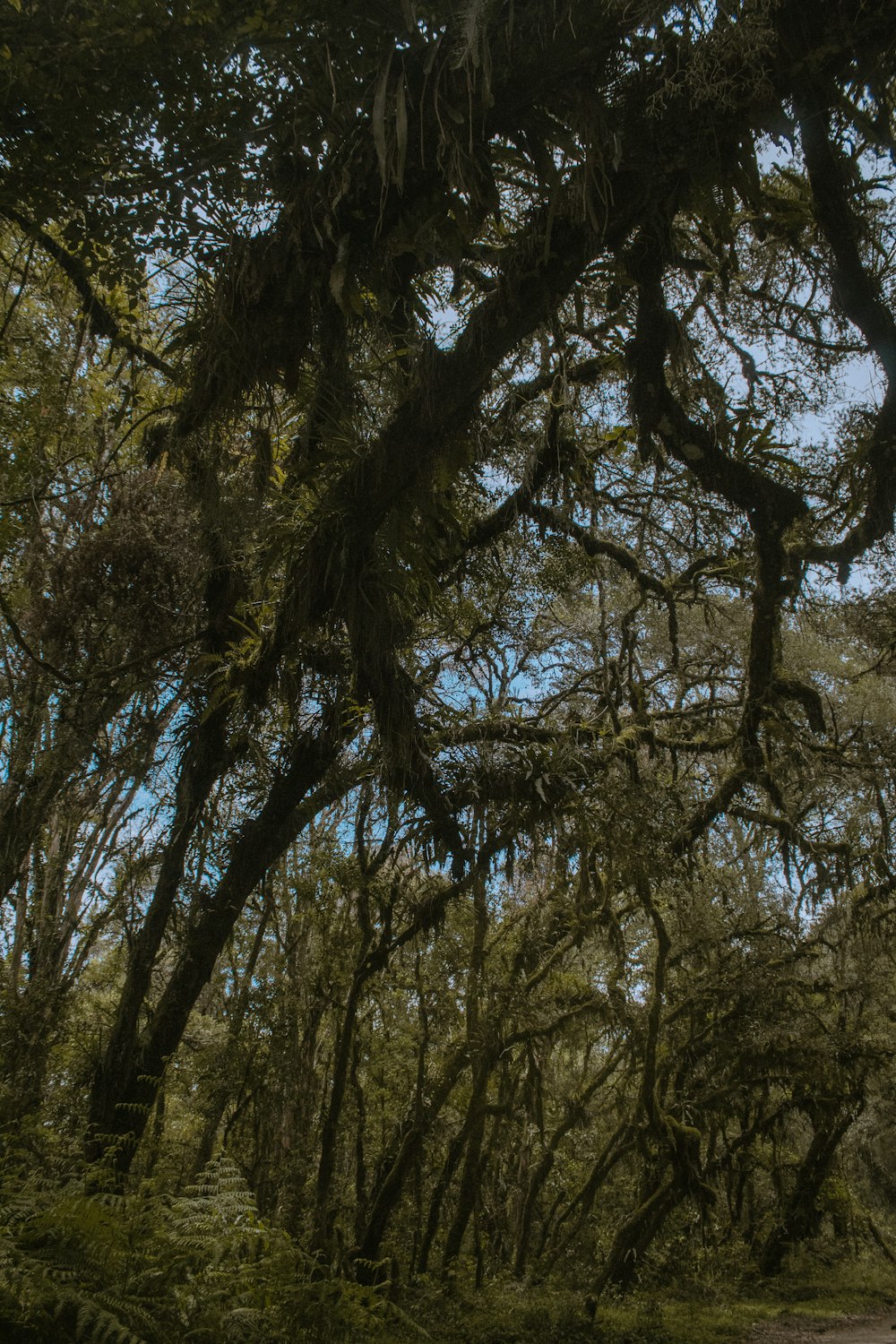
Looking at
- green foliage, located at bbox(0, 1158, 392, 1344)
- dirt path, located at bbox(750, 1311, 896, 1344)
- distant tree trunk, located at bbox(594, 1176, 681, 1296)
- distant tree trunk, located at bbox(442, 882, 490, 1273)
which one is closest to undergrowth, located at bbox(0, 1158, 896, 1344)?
green foliage, located at bbox(0, 1158, 392, 1344)

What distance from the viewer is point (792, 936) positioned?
907 cm

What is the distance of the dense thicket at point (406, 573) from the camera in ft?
10.8

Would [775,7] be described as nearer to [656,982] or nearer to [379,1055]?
[656,982]

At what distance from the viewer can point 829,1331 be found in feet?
27.8

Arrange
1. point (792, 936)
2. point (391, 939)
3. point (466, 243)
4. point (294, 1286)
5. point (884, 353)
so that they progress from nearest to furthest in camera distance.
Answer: point (294, 1286)
point (466, 243)
point (884, 353)
point (391, 939)
point (792, 936)

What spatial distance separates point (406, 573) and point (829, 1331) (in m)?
8.82

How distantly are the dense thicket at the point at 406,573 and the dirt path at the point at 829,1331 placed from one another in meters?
1.33

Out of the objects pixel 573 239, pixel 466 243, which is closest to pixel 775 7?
pixel 573 239

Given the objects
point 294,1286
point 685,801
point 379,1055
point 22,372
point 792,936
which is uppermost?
point 22,372

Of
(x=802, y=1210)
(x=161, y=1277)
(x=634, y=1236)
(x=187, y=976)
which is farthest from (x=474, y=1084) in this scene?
(x=802, y=1210)

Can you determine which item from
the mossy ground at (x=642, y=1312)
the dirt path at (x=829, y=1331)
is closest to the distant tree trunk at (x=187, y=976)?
the mossy ground at (x=642, y=1312)

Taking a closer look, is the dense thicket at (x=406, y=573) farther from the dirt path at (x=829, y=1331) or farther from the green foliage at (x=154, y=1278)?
the dirt path at (x=829, y=1331)

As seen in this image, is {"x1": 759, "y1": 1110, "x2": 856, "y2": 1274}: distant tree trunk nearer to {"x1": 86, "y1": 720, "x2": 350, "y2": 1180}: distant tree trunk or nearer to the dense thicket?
the dense thicket

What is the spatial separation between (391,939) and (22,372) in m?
5.64
